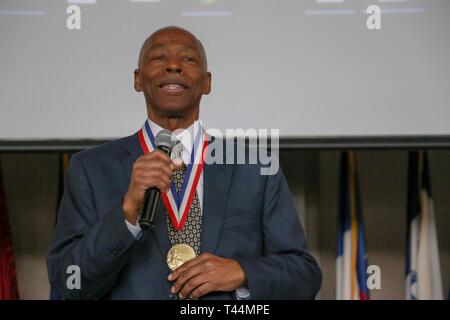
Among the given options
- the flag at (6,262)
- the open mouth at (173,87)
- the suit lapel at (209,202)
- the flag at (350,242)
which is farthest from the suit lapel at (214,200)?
the flag at (6,262)

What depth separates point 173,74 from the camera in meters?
2.23

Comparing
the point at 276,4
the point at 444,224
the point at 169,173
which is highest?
the point at 276,4

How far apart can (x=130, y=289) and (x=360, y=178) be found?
213 cm

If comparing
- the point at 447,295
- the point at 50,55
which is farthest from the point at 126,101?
the point at 447,295

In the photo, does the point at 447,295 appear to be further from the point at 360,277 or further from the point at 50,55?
the point at 50,55

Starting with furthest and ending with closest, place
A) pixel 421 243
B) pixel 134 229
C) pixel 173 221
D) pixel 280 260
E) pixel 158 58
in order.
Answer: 1. pixel 421 243
2. pixel 158 58
3. pixel 173 221
4. pixel 280 260
5. pixel 134 229

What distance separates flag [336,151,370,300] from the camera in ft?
11.5

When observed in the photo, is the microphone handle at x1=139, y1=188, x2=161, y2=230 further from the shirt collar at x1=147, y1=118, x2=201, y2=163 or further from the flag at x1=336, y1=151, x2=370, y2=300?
the flag at x1=336, y1=151, x2=370, y2=300

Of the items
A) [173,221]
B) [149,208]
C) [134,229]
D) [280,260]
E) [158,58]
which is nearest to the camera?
[149,208]

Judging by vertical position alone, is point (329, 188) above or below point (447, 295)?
above

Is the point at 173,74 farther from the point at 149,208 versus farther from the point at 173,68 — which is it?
the point at 149,208

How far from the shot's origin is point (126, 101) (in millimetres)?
3232

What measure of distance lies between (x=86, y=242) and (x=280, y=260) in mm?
512

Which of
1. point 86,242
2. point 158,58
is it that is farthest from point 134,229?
point 158,58
